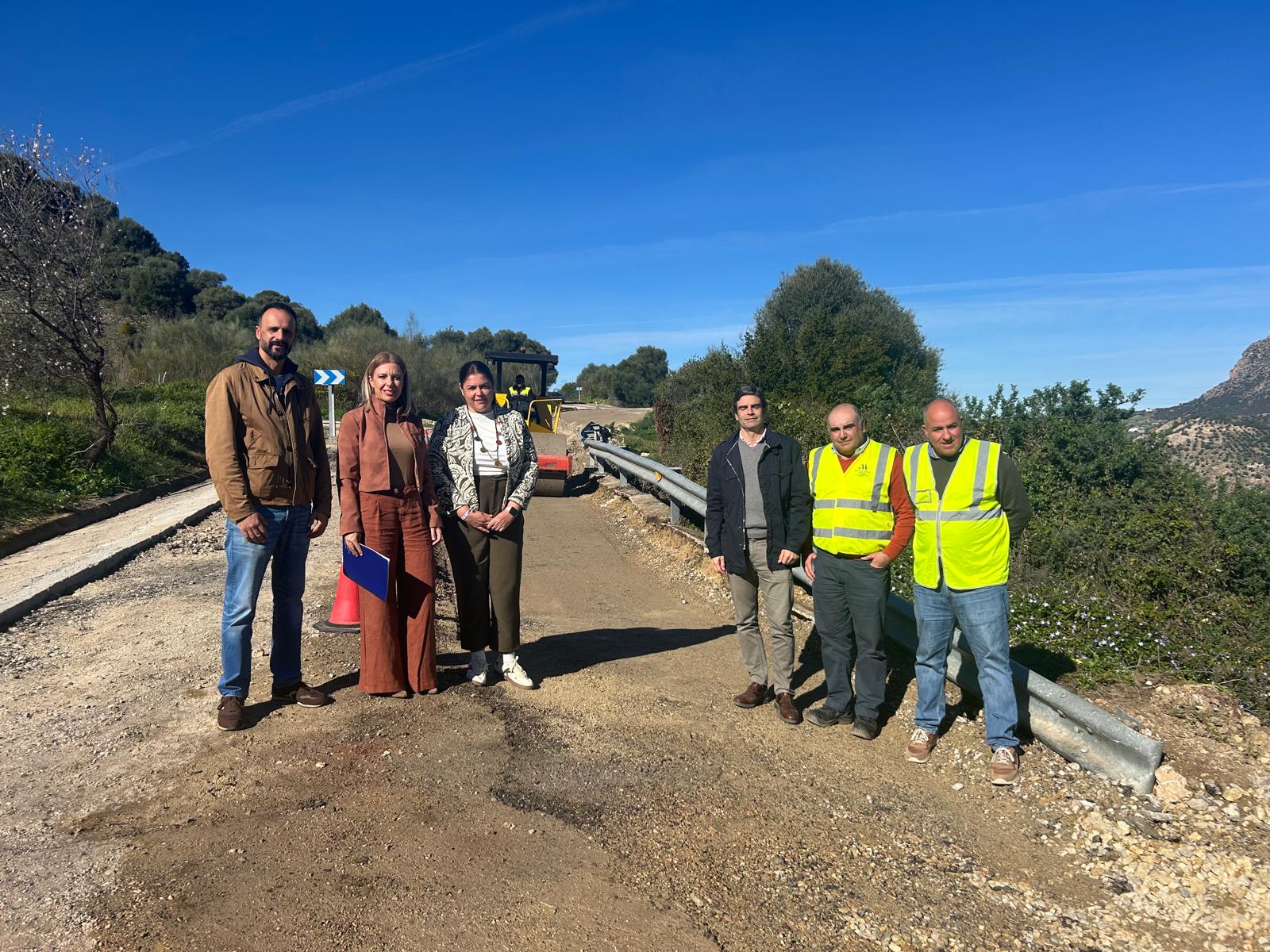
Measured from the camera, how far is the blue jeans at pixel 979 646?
3998mm

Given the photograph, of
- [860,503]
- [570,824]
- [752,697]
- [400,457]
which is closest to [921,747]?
[752,697]

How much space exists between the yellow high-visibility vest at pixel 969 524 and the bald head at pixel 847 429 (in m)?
0.43

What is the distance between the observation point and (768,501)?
4.70 meters

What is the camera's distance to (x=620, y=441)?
2403 centimetres

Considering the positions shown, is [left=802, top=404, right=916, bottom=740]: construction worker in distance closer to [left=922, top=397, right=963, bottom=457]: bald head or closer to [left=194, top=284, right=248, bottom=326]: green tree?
[left=922, top=397, right=963, bottom=457]: bald head

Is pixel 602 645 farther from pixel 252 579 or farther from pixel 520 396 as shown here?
pixel 520 396

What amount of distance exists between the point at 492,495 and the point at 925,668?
253 centimetres

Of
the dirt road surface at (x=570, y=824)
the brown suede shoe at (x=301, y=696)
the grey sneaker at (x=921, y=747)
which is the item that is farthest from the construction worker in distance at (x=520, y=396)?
the grey sneaker at (x=921, y=747)

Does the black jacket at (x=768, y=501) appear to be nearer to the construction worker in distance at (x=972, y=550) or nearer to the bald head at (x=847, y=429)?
the bald head at (x=847, y=429)

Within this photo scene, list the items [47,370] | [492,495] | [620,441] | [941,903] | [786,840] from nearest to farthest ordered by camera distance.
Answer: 1. [941,903]
2. [786,840]
3. [492,495]
4. [47,370]
5. [620,441]

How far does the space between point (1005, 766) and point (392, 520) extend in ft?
10.8

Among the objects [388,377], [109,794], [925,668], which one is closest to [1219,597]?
[925,668]

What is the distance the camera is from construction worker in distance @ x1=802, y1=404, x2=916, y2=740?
14.3 feet

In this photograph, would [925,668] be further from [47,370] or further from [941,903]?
[47,370]
